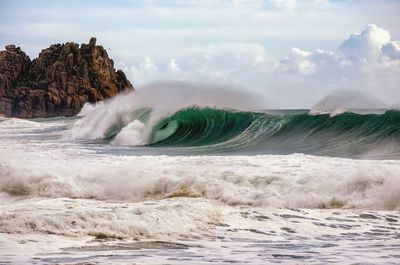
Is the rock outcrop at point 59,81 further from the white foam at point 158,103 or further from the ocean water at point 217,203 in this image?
the ocean water at point 217,203

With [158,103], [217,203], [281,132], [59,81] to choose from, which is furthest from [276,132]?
[59,81]

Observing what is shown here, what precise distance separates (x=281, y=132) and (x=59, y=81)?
82.5m

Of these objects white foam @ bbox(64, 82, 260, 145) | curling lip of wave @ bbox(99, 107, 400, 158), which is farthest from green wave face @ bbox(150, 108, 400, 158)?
white foam @ bbox(64, 82, 260, 145)

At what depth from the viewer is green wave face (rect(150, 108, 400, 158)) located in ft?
64.7

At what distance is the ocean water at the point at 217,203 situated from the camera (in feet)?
25.8

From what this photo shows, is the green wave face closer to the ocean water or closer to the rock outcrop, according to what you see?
the ocean water

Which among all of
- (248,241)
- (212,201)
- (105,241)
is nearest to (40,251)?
(105,241)

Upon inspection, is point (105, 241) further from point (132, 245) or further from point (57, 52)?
point (57, 52)

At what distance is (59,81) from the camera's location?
102m

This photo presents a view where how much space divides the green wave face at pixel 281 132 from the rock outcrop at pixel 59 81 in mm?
71686

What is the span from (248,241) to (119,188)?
16.4 feet

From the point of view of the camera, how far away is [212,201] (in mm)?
11891

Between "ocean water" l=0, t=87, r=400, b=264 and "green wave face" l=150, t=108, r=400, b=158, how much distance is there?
91 mm

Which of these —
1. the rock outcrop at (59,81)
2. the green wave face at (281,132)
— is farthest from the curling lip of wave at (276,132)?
the rock outcrop at (59,81)
